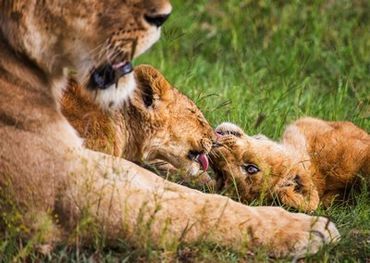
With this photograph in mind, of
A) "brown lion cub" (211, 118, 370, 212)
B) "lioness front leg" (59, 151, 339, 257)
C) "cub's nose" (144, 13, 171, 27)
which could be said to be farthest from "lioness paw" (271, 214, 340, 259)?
"cub's nose" (144, 13, 171, 27)

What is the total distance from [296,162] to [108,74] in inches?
48.5

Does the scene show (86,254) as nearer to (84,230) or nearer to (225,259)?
(84,230)

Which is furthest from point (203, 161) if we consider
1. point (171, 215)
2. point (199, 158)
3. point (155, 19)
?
point (155, 19)

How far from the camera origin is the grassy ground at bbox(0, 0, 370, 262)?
594 centimetres

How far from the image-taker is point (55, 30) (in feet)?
12.8

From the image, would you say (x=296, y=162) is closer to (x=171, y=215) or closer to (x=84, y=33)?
(x=171, y=215)

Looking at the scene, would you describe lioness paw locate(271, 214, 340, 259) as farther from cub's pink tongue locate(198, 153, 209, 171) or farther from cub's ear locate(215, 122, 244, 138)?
cub's ear locate(215, 122, 244, 138)

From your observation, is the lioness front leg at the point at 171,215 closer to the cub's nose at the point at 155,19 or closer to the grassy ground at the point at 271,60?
the cub's nose at the point at 155,19

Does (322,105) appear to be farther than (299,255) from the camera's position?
Yes

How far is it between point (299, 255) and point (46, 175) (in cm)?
92

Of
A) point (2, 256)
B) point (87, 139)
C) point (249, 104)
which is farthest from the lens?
point (249, 104)

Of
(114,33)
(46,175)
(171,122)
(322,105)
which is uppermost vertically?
(114,33)

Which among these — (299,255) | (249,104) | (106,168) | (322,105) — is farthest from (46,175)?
(322,105)

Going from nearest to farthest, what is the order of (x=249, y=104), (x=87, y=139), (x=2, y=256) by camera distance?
(x=2, y=256)
(x=87, y=139)
(x=249, y=104)
